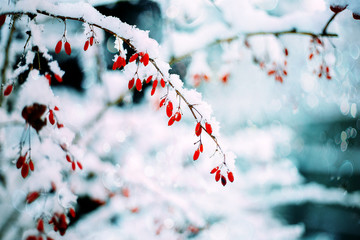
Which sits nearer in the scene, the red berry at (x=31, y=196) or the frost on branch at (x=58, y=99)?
the frost on branch at (x=58, y=99)

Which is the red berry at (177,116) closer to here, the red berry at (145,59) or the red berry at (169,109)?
the red berry at (169,109)

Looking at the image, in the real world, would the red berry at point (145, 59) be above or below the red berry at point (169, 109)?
above

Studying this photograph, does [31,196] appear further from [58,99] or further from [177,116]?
[177,116]

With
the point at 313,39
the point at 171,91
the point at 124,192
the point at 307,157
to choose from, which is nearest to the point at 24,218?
the point at 124,192

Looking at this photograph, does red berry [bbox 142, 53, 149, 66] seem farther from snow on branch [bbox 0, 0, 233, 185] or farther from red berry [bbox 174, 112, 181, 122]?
red berry [bbox 174, 112, 181, 122]

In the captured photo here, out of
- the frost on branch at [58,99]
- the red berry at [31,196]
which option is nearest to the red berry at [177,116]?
the frost on branch at [58,99]

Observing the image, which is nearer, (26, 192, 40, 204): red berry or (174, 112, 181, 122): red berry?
(174, 112, 181, 122): red berry

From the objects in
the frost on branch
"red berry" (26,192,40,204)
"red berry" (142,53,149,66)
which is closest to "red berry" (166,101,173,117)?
the frost on branch

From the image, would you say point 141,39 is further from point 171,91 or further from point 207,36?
point 207,36

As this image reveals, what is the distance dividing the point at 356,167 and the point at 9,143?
12048mm

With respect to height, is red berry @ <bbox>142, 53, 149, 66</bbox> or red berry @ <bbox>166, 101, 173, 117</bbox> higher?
red berry @ <bbox>142, 53, 149, 66</bbox>

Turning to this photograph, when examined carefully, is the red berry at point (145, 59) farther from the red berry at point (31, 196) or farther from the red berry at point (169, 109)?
the red berry at point (31, 196)

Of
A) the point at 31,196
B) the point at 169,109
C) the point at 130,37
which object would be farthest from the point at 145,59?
the point at 31,196

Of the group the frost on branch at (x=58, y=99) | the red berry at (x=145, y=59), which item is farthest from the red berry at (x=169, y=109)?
the red berry at (x=145, y=59)
